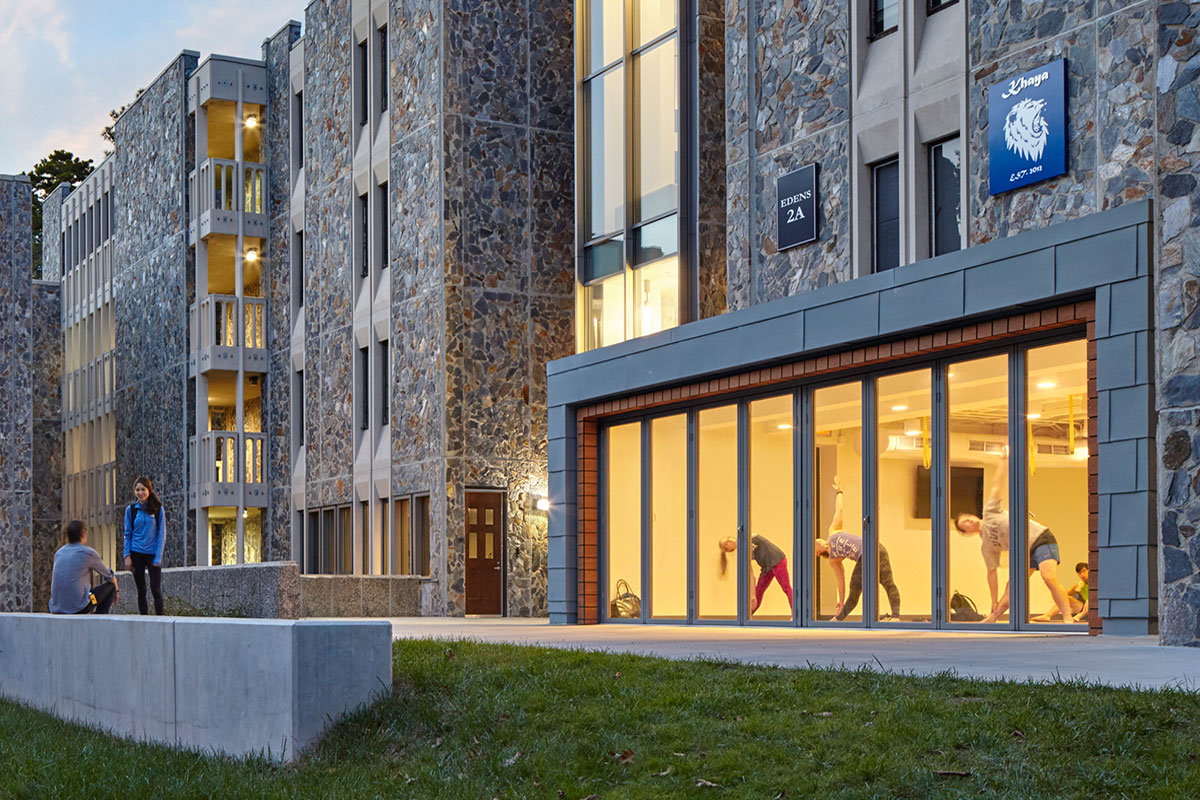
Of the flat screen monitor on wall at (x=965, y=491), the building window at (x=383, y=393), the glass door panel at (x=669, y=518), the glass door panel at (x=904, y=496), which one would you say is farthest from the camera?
the building window at (x=383, y=393)

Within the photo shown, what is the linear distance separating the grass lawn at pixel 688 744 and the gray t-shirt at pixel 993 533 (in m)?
6.33

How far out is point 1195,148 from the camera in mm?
12586

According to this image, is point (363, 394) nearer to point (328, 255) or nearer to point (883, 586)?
point (328, 255)

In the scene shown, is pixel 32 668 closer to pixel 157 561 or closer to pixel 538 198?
pixel 157 561

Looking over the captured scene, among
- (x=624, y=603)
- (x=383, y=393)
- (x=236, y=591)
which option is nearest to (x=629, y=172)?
(x=624, y=603)

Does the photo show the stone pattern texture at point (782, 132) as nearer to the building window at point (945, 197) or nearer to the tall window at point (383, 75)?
the building window at point (945, 197)

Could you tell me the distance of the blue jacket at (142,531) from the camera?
18.6 meters

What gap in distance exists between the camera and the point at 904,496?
17.7 metres

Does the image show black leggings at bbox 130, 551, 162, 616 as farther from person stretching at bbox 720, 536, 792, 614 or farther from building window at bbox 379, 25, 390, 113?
building window at bbox 379, 25, 390, 113

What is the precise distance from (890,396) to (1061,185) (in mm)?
3274

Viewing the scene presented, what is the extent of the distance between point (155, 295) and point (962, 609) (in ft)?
114

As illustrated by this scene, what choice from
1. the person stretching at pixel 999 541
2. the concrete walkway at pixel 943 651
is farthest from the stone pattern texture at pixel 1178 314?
the person stretching at pixel 999 541

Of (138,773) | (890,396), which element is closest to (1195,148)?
(890,396)

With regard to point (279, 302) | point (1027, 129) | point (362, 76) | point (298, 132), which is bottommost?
point (1027, 129)
